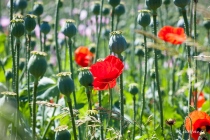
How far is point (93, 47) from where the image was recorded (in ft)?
9.48

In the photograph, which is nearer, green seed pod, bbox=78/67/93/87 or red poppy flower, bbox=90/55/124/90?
red poppy flower, bbox=90/55/124/90

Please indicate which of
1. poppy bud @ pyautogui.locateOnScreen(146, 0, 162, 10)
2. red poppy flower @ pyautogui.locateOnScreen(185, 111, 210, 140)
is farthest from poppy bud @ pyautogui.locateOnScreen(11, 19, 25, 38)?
red poppy flower @ pyautogui.locateOnScreen(185, 111, 210, 140)

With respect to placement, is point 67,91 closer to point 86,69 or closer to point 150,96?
point 86,69

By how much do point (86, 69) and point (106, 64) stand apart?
13cm

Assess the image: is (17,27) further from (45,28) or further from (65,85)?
(45,28)

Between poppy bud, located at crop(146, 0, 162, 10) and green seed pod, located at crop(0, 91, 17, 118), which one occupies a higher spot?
poppy bud, located at crop(146, 0, 162, 10)

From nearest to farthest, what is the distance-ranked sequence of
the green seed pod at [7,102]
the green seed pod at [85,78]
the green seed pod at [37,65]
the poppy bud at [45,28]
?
the green seed pod at [37,65] < the green seed pod at [7,102] < the green seed pod at [85,78] < the poppy bud at [45,28]

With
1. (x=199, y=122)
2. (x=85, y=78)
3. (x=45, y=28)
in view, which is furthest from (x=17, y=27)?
(x=45, y=28)

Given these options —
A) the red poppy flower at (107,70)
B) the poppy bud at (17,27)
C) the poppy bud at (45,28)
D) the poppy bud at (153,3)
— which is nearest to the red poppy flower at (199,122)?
the red poppy flower at (107,70)

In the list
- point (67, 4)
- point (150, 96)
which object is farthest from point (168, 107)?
point (67, 4)

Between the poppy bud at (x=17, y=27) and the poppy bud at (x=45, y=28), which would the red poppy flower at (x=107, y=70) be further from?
the poppy bud at (x=45, y=28)

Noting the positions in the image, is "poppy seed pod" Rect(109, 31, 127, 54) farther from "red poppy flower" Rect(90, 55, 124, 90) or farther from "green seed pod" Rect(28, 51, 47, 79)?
"green seed pod" Rect(28, 51, 47, 79)

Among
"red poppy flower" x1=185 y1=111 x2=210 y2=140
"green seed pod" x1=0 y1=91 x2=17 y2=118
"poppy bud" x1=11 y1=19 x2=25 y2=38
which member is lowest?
"red poppy flower" x1=185 y1=111 x2=210 y2=140

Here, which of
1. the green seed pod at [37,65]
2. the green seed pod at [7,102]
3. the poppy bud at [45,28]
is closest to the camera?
the green seed pod at [37,65]
